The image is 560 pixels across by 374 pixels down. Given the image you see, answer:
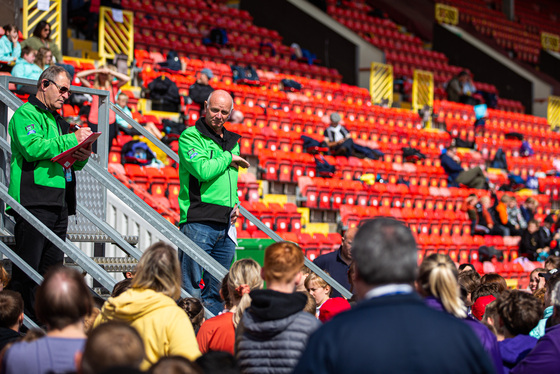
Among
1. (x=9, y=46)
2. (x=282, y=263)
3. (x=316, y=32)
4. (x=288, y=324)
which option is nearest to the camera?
(x=288, y=324)

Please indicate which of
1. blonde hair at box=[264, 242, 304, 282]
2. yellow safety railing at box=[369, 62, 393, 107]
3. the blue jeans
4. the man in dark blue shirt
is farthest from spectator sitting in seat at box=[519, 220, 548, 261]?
blonde hair at box=[264, 242, 304, 282]

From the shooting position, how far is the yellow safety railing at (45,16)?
11750 mm

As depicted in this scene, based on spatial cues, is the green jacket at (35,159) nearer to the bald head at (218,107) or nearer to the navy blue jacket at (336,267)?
the bald head at (218,107)

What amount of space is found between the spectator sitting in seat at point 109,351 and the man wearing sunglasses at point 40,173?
2302 mm

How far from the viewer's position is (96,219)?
18.2 ft

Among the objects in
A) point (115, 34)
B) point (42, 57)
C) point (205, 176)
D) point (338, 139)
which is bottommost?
point (205, 176)

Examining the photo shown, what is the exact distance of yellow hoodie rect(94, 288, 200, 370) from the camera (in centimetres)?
320

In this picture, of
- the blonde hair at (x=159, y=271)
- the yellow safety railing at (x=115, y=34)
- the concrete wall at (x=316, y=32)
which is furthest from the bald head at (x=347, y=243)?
the concrete wall at (x=316, y=32)

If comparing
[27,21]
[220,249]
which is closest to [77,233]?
[220,249]

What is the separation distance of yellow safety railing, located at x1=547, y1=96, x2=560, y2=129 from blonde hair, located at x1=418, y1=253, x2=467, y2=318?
63.9 ft

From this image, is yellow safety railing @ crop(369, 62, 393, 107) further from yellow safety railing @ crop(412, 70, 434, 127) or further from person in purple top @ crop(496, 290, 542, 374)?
person in purple top @ crop(496, 290, 542, 374)

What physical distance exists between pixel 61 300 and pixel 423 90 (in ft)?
54.7

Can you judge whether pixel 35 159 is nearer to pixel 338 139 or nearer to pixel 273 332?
A: pixel 273 332

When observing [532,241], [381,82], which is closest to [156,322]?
[532,241]
